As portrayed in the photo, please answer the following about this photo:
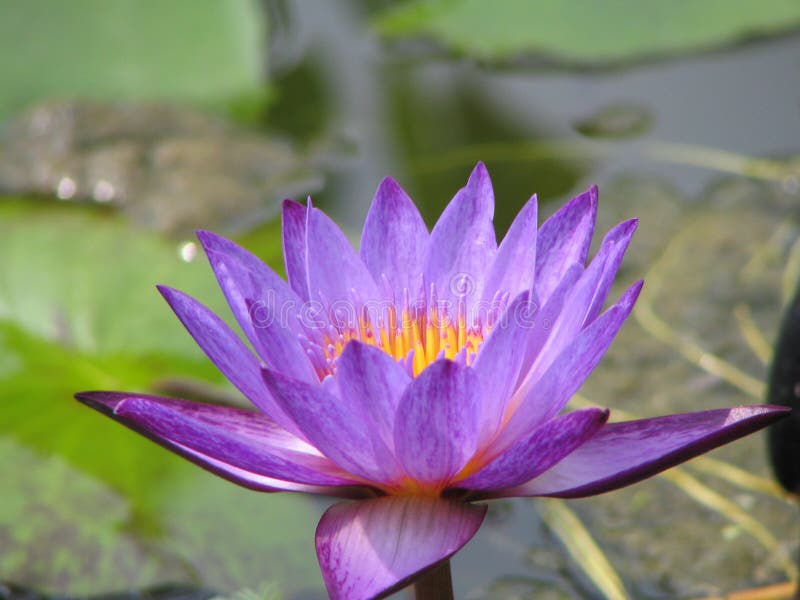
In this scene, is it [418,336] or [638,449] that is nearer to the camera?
[638,449]

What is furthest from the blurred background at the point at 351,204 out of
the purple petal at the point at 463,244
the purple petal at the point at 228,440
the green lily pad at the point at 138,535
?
the purple petal at the point at 463,244

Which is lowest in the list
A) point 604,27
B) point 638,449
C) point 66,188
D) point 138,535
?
point 138,535

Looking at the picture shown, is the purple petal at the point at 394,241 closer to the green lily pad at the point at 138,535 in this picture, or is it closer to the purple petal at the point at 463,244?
the purple petal at the point at 463,244

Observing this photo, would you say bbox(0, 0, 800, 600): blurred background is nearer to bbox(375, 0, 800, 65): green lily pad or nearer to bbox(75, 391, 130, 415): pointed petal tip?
bbox(375, 0, 800, 65): green lily pad

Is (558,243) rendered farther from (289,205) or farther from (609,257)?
(289,205)

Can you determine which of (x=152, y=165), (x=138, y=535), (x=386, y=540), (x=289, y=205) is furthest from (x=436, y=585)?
(x=152, y=165)

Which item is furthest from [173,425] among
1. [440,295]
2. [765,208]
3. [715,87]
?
[715,87]
